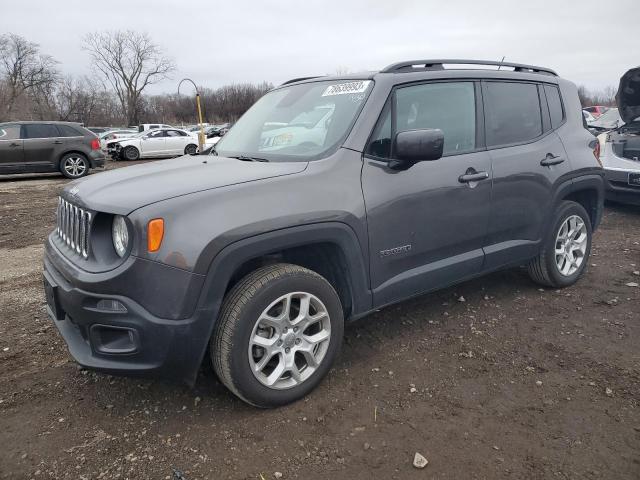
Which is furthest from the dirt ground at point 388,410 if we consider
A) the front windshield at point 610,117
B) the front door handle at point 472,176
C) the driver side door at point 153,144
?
the driver side door at point 153,144

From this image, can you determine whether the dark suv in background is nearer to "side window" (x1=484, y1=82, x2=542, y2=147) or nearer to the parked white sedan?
the parked white sedan

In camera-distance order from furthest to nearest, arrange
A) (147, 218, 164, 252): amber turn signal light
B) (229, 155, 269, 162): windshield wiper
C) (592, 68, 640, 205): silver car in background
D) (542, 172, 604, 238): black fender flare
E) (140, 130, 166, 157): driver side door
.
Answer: (140, 130, 166, 157): driver side door
(592, 68, 640, 205): silver car in background
(542, 172, 604, 238): black fender flare
(229, 155, 269, 162): windshield wiper
(147, 218, 164, 252): amber turn signal light

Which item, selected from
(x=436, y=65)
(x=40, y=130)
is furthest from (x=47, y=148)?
(x=436, y=65)

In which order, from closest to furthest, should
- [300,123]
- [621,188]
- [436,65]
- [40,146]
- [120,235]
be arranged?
[120,235] → [300,123] → [436,65] → [621,188] → [40,146]

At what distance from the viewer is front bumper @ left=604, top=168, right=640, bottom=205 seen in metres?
6.93

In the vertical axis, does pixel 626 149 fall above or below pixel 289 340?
above

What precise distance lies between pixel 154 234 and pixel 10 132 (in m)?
12.9

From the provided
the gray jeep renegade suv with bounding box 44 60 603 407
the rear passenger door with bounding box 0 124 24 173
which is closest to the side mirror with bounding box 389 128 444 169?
the gray jeep renegade suv with bounding box 44 60 603 407

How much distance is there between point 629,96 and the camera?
7.23 m

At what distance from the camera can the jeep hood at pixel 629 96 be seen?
6.95 m

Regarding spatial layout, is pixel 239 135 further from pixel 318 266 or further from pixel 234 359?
pixel 234 359

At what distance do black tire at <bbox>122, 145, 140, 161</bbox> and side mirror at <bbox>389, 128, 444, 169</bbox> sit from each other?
65.1 feet

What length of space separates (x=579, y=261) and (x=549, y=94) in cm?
152

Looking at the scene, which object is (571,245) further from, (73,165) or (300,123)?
(73,165)
